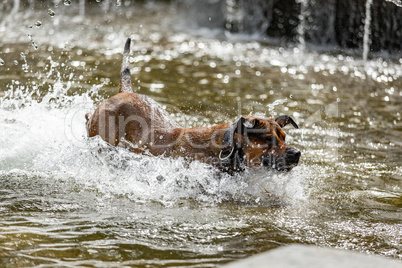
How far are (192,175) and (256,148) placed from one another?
651 mm

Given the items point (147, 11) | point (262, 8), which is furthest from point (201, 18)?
point (147, 11)

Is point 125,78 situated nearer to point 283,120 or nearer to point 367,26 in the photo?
point 283,120

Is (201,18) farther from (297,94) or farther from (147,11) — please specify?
(297,94)

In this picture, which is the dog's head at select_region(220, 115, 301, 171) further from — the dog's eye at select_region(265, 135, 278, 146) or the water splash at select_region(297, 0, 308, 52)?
the water splash at select_region(297, 0, 308, 52)

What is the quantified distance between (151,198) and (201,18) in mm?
13056

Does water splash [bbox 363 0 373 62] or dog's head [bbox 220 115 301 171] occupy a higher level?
water splash [bbox 363 0 373 62]

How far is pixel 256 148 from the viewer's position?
14.8ft

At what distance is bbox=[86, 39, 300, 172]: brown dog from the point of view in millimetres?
4508

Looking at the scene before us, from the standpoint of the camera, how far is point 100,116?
17.3ft

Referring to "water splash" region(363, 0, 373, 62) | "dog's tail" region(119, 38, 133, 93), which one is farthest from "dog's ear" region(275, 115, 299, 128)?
"water splash" region(363, 0, 373, 62)

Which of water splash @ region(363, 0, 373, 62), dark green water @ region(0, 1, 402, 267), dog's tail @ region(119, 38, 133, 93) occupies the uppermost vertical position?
water splash @ region(363, 0, 373, 62)

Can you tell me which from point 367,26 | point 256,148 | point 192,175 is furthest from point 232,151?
point 367,26

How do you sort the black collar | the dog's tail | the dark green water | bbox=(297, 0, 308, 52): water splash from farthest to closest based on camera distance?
bbox=(297, 0, 308, 52): water splash → the dog's tail → the black collar → the dark green water

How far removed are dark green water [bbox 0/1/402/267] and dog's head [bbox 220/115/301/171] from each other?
0.47 feet
